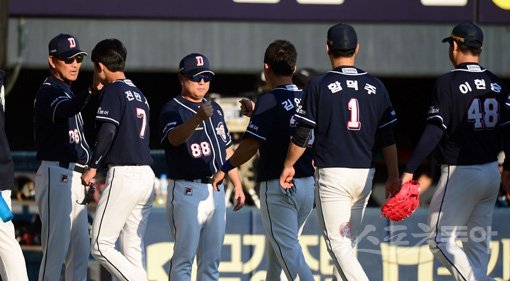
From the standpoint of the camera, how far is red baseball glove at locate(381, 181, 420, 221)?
Answer: 6816mm

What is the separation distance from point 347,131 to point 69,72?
7.14ft

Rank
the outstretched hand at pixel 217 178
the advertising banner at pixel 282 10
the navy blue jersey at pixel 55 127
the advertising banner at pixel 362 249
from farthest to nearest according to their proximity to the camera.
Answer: the advertising banner at pixel 282 10 → the advertising banner at pixel 362 249 → the navy blue jersey at pixel 55 127 → the outstretched hand at pixel 217 178

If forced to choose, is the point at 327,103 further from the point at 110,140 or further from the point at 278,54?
the point at 110,140

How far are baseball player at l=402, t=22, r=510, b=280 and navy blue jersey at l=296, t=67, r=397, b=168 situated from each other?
36 centimetres

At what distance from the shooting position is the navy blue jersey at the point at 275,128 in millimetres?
7051

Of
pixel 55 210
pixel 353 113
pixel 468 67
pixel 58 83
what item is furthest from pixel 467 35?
pixel 55 210

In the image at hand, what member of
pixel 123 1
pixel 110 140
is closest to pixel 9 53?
Result: pixel 123 1

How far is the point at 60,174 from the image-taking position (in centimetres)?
741

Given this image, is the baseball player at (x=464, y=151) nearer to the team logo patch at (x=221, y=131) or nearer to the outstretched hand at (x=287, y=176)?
the outstretched hand at (x=287, y=176)

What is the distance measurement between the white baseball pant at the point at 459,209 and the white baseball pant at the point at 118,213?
1.99 m

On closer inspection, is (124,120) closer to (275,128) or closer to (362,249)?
(275,128)

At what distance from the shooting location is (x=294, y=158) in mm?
6742

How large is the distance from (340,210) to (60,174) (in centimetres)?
207

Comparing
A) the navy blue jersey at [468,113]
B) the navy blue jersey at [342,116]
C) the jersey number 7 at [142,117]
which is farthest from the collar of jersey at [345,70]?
the jersey number 7 at [142,117]
